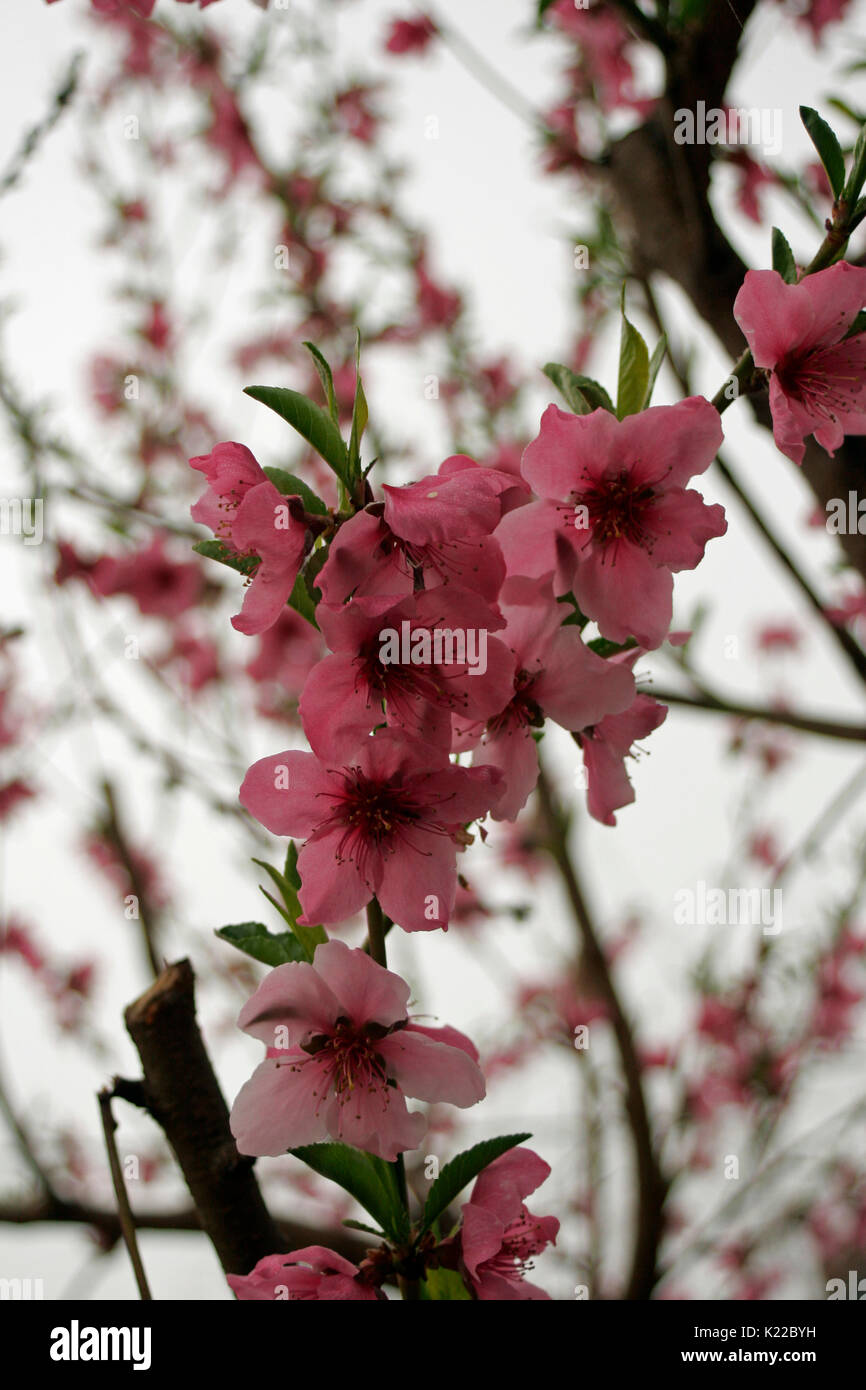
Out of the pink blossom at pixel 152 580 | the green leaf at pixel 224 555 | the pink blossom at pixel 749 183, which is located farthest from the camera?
the pink blossom at pixel 152 580

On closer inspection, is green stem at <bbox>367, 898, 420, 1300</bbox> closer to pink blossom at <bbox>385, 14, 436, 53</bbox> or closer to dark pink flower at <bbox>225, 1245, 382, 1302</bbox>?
dark pink flower at <bbox>225, 1245, 382, 1302</bbox>

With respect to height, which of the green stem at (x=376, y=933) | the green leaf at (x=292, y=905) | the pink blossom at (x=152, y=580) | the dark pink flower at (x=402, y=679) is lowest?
the green stem at (x=376, y=933)

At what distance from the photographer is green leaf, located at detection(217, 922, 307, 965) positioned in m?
0.65

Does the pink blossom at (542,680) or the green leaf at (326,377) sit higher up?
the green leaf at (326,377)

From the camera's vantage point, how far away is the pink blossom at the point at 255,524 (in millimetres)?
567

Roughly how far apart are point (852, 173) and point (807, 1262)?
468 cm

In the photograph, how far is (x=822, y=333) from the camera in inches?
25.0

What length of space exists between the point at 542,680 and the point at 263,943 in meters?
0.26

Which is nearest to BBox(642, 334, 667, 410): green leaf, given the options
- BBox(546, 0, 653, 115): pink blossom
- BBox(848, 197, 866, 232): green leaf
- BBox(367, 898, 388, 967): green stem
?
BBox(848, 197, 866, 232): green leaf


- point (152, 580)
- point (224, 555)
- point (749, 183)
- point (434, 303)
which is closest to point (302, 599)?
point (224, 555)

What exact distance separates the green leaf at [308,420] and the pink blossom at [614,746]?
26 cm

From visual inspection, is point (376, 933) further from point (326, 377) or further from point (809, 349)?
point (809, 349)

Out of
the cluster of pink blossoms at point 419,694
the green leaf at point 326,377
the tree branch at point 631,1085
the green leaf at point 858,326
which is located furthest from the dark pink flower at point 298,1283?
the tree branch at point 631,1085

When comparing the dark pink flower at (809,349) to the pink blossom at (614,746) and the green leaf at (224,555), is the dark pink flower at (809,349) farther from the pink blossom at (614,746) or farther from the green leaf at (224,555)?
the green leaf at (224,555)
